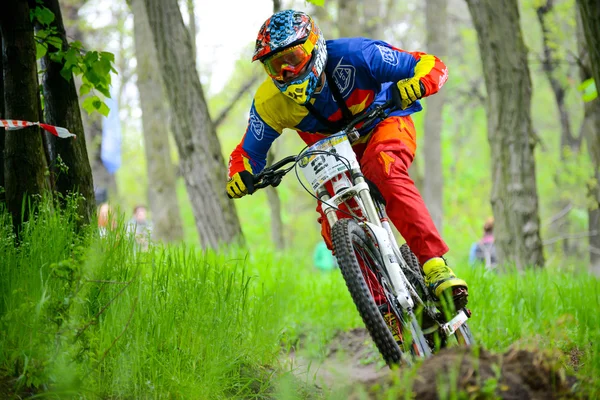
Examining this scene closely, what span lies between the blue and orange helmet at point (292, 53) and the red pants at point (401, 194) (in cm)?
56

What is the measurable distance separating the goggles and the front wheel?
1.02 meters

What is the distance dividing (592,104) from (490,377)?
28.9 feet

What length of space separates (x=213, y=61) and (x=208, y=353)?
1937 centimetres

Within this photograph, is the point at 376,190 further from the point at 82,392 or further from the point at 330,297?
the point at 330,297

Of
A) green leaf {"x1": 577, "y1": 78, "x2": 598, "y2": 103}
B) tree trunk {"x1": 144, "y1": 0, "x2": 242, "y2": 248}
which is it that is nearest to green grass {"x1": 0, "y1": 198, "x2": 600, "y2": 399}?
green leaf {"x1": 577, "y1": 78, "x2": 598, "y2": 103}

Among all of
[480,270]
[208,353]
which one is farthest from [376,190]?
[480,270]

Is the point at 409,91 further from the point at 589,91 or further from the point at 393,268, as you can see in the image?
the point at 589,91

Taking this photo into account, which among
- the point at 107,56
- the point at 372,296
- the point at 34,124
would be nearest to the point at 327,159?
the point at 372,296

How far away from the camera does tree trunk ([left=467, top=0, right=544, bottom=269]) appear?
27.7 ft

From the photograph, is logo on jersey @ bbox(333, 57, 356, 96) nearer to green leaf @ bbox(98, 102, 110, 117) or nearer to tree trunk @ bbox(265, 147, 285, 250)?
green leaf @ bbox(98, 102, 110, 117)

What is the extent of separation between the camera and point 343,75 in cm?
436

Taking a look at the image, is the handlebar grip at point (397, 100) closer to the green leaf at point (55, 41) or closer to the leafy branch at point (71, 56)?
the leafy branch at point (71, 56)

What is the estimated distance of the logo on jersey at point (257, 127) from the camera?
14.8 feet

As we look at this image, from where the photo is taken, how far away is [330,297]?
275 inches
